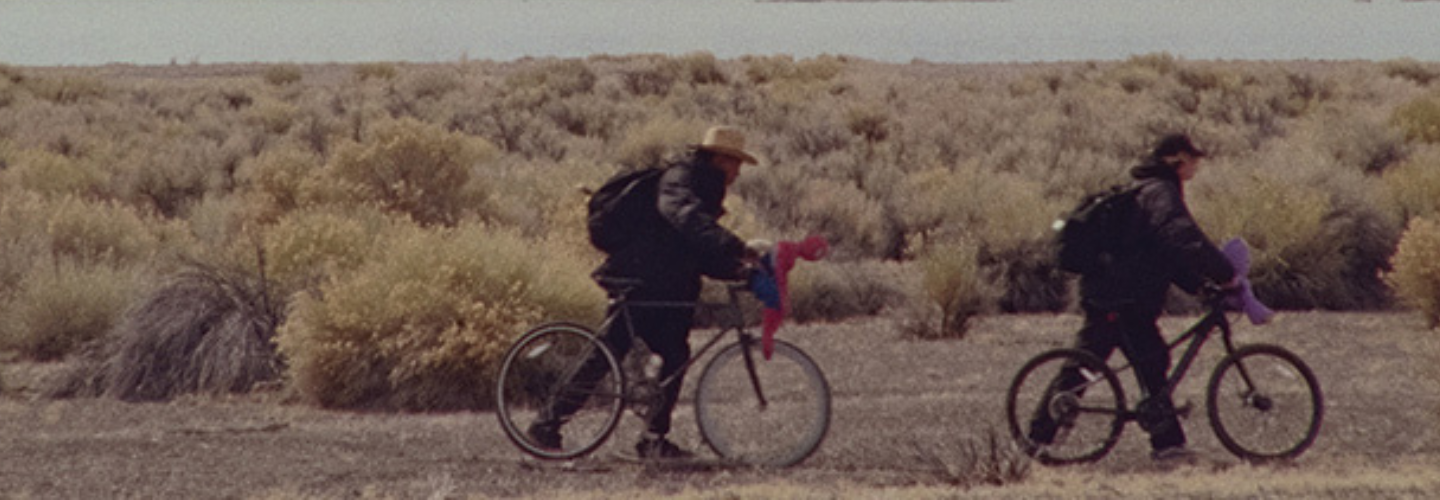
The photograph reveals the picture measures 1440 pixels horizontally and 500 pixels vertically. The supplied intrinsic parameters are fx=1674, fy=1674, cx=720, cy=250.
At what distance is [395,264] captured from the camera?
11.8 metres

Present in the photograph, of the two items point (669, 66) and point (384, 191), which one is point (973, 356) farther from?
point (669, 66)

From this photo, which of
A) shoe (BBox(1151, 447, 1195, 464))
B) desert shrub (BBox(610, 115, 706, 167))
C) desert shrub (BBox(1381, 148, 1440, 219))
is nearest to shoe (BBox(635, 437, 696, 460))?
shoe (BBox(1151, 447, 1195, 464))

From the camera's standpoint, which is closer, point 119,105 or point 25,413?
point 25,413

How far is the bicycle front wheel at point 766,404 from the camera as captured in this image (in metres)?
8.08

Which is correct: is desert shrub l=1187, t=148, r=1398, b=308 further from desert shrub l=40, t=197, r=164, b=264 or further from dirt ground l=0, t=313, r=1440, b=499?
desert shrub l=40, t=197, r=164, b=264

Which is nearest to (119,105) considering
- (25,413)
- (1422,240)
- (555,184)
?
(555,184)

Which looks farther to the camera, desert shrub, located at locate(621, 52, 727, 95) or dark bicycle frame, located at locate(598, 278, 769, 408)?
desert shrub, located at locate(621, 52, 727, 95)

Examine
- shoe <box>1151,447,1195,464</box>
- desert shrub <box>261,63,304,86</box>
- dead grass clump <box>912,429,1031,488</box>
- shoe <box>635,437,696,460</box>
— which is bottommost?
desert shrub <box>261,63,304,86</box>

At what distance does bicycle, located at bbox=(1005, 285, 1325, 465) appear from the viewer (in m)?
8.19

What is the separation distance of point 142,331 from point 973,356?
619 cm

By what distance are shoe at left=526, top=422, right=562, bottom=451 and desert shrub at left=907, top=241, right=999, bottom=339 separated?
590 centimetres

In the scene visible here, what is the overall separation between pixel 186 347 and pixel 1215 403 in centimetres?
734

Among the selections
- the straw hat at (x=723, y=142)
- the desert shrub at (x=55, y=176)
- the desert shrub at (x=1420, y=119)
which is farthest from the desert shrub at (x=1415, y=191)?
the desert shrub at (x=55, y=176)

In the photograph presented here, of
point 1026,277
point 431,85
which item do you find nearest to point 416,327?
point 1026,277
